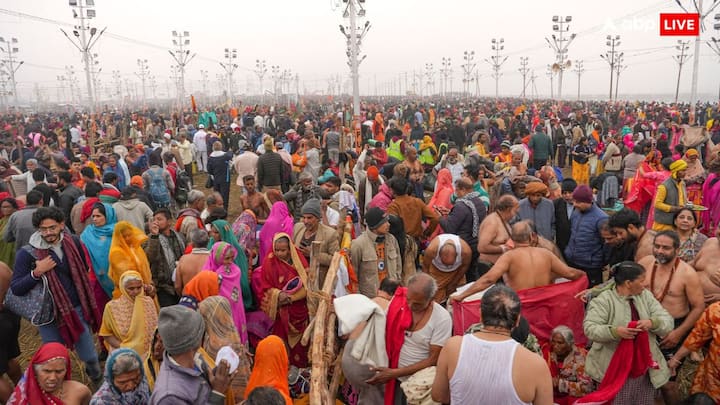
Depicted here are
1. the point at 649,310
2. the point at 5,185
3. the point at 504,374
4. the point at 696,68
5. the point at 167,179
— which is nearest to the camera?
the point at 504,374

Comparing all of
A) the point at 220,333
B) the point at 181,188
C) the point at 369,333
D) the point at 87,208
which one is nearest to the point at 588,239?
the point at 369,333

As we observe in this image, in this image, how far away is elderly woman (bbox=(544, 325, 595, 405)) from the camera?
3.84 m

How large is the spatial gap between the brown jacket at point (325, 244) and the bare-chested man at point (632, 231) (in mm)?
2644

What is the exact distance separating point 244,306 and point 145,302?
102 centimetres

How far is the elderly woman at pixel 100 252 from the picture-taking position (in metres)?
5.20

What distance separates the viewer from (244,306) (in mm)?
5113

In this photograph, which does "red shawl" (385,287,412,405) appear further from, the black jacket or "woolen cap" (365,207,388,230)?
the black jacket

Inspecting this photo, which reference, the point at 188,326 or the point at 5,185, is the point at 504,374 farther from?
the point at 5,185

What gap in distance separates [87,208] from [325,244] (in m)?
3.35

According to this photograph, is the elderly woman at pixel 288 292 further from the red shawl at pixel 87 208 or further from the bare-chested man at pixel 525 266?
the red shawl at pixel 87 208

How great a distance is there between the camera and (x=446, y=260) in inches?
193

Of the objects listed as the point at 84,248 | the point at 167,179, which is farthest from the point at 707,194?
the point at 167,179

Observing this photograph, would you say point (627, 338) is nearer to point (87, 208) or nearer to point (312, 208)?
point (312, 208)

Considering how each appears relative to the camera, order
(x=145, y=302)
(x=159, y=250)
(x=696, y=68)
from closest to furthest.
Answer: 1. (x=145, y=302)
2. (x=159, y=250)
3. (x=696, y=68)
